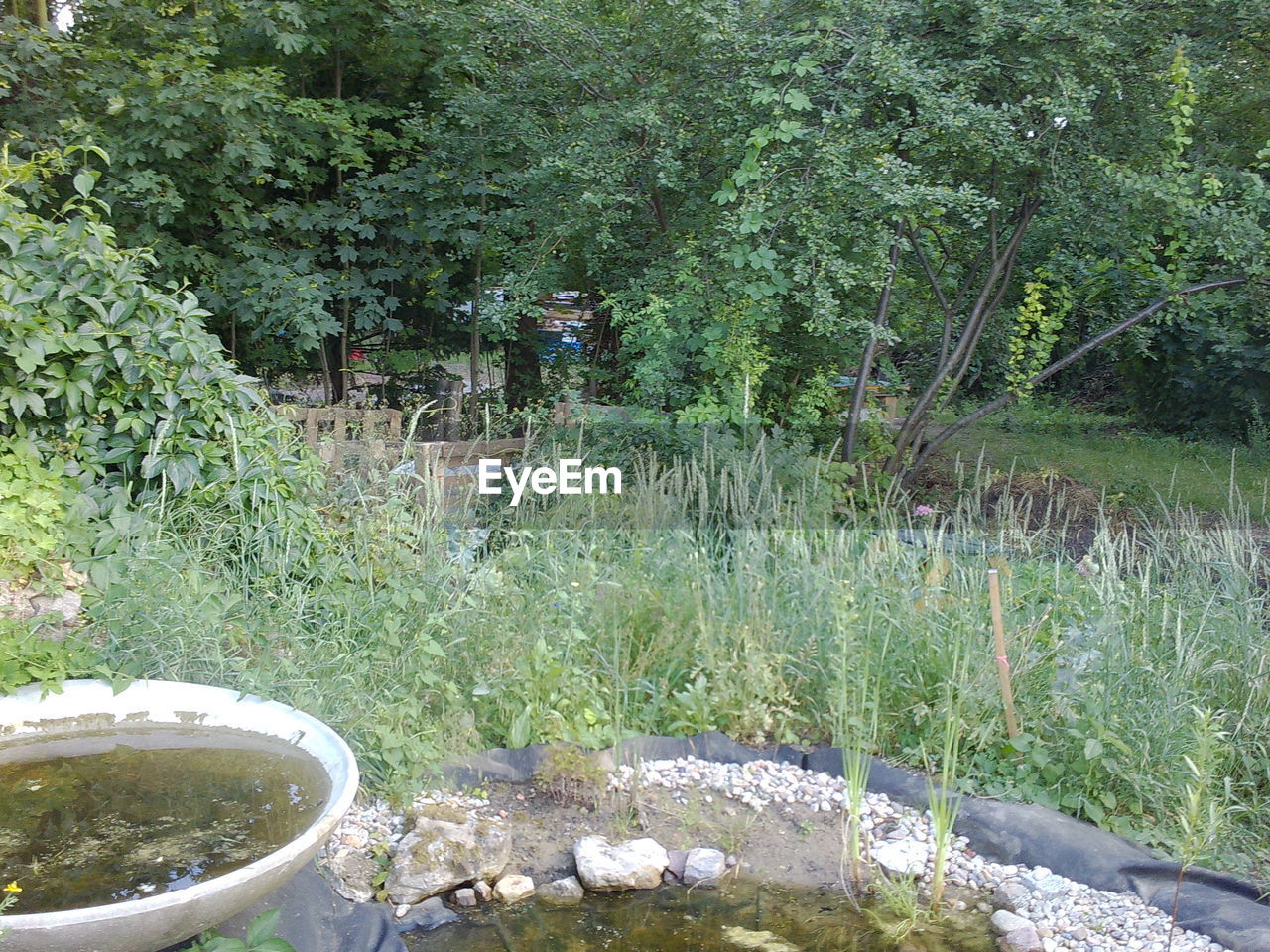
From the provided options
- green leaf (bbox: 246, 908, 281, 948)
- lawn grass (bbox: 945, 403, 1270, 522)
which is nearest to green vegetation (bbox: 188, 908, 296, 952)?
green leaf (bbox: 246, 908, 281, 948)

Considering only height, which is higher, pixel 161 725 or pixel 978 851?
pixel 161 725

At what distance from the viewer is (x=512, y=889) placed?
9.91 ft

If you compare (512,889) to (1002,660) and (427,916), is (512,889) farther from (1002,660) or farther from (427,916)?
(1002,660)

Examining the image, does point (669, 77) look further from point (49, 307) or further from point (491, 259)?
point (49, 307)

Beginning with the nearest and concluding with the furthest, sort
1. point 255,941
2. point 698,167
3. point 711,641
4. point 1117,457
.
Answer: point 255,941 → point 711,641 → point 698,167 → point 1117,457

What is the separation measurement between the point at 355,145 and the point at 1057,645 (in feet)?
19.5

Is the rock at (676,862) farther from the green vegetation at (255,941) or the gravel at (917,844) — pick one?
the green vegetation at (255,941)

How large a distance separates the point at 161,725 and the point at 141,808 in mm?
338

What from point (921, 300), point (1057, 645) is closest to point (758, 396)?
point (921, 300)

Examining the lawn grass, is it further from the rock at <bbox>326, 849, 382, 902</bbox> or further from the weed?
the rock at <bbox>326, 849, 382, 902</bbox>

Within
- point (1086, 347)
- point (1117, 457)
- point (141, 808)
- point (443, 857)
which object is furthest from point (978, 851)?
point (1117, 457)

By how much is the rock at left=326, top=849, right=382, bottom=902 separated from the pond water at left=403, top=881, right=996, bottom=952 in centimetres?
19

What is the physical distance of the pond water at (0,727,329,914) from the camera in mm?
2268

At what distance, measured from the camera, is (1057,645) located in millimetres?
3660
